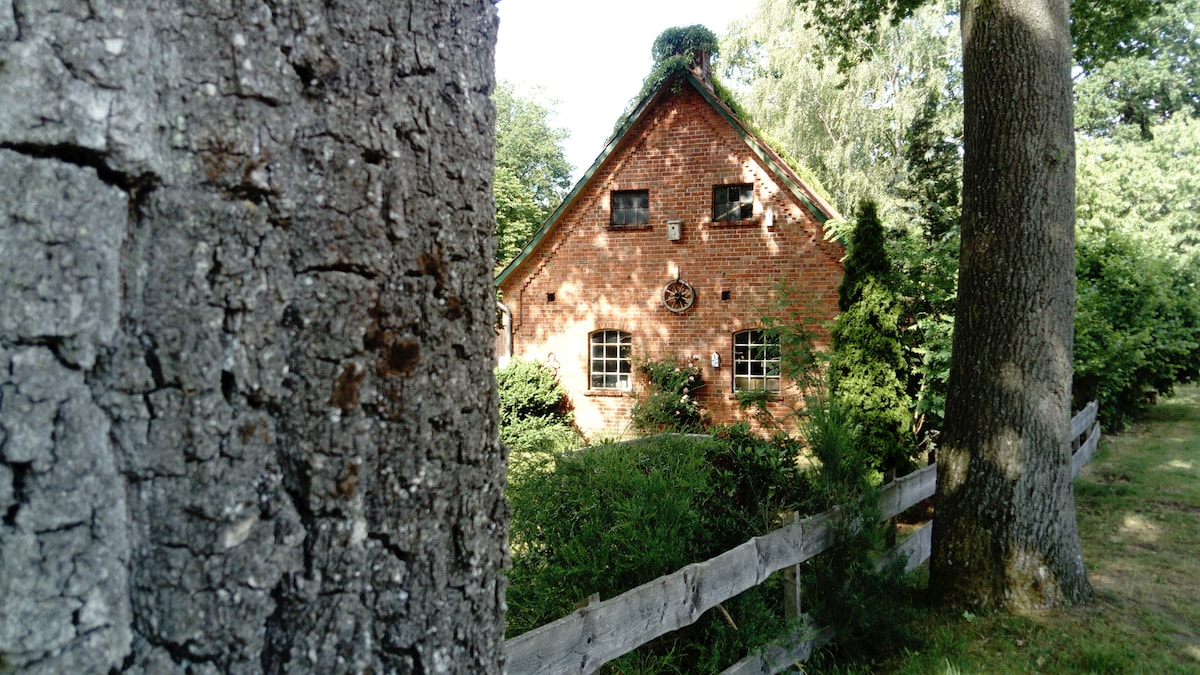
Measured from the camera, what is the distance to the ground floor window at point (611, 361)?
17031 mm

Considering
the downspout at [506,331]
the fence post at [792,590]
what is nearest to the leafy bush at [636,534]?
the fence post at [792,590]

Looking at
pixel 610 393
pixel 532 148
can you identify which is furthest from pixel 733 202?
pixel 532 148

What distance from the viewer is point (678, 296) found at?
54.2 ft

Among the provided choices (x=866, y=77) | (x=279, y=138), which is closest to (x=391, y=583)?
(x=279, y=138)

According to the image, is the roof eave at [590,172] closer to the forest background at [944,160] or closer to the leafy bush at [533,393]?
the leafy bush at [533,393]

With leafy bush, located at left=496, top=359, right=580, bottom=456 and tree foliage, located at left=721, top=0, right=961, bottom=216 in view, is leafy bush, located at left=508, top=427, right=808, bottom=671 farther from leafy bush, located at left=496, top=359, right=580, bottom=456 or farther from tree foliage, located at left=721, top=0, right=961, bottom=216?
tree foliage, located at left=721, top=0, right=961, bottom=216

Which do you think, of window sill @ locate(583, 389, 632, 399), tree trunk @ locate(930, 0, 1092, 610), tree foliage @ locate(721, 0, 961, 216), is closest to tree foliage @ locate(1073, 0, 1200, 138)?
tree foliage @ locate(721, 0, 961, 216)

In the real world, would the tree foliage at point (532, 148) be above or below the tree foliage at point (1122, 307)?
above

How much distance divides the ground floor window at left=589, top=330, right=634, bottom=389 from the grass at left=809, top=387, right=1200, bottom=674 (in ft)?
29.9

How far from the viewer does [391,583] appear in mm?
987

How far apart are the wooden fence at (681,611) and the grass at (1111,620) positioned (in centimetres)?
66

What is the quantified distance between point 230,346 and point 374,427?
0.20 meters

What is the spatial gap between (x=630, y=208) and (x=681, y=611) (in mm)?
13835

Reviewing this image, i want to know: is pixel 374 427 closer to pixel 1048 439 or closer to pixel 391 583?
pixel 391 583
